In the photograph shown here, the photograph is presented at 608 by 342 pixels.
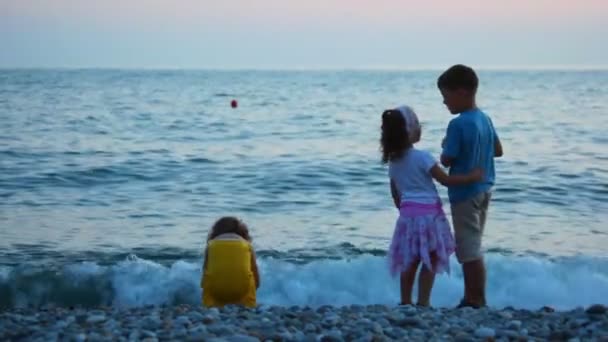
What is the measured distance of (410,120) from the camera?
5902 mm

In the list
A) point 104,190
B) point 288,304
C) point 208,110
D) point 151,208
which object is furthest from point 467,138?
point 208,110

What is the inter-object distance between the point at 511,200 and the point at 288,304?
5284mm

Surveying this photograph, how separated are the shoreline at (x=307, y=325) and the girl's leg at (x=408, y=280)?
318mm

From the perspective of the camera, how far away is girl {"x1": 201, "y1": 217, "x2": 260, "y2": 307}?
20.2 ft

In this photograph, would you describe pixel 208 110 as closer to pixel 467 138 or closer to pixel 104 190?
pixel 104 190

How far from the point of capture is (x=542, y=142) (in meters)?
19.2

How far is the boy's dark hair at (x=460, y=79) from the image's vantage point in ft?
19.1

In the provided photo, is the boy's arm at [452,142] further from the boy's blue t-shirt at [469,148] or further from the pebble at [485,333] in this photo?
the pebble at [485,333]

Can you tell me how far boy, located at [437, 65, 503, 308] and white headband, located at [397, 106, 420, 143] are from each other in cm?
21

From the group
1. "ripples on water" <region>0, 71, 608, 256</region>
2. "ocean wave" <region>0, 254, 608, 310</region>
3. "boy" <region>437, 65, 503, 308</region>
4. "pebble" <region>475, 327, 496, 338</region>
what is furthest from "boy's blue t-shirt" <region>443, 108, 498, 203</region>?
"ripples on water" <region>0, 71, 608, 256</region>

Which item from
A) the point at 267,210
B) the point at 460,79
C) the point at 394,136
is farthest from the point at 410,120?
the point at 267,210

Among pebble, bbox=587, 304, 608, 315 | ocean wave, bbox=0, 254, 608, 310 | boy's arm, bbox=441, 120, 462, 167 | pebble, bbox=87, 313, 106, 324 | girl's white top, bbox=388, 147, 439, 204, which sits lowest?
ocean wave, bbox=0, 254, 608, 310

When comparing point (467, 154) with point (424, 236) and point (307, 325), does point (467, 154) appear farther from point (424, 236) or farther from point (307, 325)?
point (307, 325)

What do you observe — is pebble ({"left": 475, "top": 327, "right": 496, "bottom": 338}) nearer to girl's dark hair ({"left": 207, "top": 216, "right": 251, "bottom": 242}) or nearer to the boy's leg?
the boy's leg
